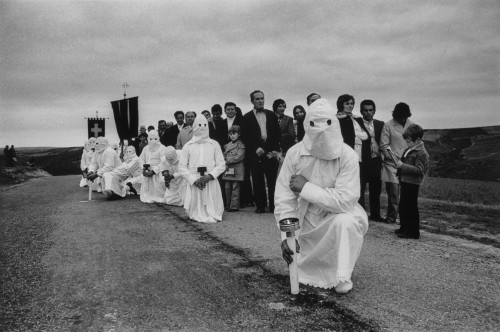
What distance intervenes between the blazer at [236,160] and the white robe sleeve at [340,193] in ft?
18.6

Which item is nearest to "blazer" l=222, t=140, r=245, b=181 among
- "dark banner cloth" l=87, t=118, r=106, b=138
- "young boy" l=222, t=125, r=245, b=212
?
"young boy" l=222, t=125, r=245, b=212

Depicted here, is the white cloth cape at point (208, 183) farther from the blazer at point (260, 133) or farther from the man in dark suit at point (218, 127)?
the man in dark suit at point (218, 127)

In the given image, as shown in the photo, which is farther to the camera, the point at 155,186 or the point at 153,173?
the point at 153,173

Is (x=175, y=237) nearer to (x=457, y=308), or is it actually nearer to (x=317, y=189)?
(x=317, y=189)

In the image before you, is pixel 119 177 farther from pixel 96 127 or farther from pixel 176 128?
pixel 96 127

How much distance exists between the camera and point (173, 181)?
12516 mm

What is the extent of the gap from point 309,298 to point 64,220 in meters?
6.42

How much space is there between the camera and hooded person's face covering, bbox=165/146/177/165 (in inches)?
478

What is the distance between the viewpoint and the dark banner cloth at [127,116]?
2097cm

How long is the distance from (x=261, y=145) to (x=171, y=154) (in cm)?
326

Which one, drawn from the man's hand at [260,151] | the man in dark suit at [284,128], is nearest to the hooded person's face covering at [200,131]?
the man's hand at [260,151]

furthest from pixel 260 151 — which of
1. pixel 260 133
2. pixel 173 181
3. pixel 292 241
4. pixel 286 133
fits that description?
pixel 292 241

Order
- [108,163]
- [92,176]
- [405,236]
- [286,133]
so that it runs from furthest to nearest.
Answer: [108,163] → [92,176] → [286,133] → [405,236]

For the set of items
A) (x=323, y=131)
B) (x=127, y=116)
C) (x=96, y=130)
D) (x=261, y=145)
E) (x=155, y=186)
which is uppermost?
(x=127, y=116)
